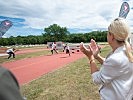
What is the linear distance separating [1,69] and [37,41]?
125 meters

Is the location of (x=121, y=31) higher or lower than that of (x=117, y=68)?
higher

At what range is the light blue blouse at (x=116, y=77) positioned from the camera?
9.59 feet

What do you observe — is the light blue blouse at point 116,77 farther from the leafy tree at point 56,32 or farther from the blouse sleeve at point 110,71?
the leafy tree at point 56,32

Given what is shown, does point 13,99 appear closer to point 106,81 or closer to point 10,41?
point 106,81

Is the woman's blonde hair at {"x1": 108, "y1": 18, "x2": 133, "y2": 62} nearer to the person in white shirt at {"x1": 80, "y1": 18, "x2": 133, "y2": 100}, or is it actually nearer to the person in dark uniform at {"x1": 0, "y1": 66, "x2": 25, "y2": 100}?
the person in white shirt at {"x1": 80, "y1": 18, "x2": 133, "y2": 100}

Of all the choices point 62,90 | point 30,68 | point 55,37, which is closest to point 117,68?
point 62,90

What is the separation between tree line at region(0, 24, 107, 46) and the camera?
112 meters

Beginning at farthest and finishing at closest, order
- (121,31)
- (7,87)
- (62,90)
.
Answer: (62,90), (121,31), (7,87)

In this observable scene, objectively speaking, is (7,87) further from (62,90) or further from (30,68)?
(30,68)

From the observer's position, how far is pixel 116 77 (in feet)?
9.75

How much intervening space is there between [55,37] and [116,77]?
15285 centimetres

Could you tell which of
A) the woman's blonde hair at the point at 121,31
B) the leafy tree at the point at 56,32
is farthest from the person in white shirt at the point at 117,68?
the leafy tree at the point at 56,32

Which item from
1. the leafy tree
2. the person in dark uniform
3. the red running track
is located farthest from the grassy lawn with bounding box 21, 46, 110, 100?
the leafy tree

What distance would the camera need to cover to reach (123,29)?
2.89 metres
